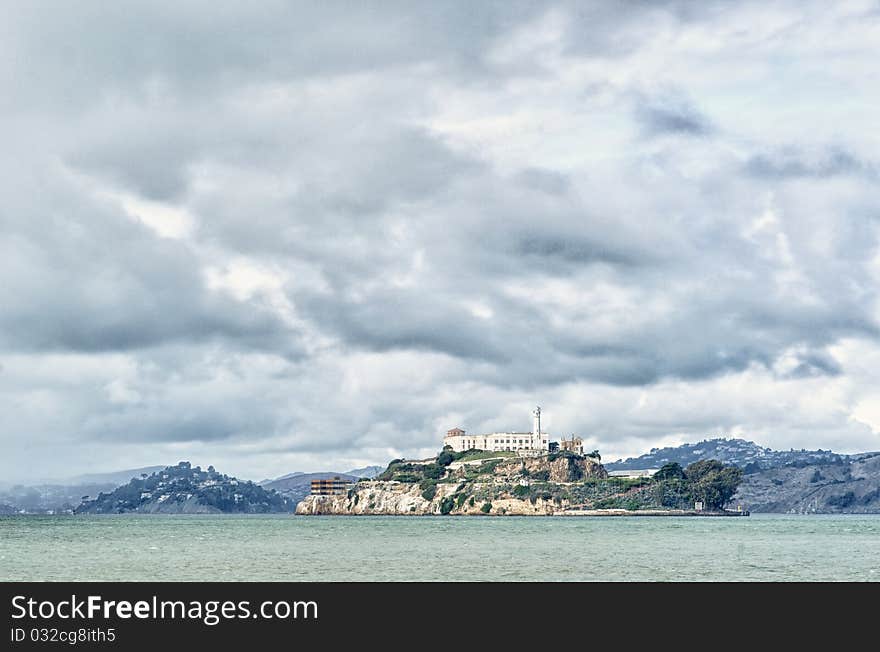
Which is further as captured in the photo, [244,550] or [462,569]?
[244,550]

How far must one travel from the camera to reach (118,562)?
104188mm
